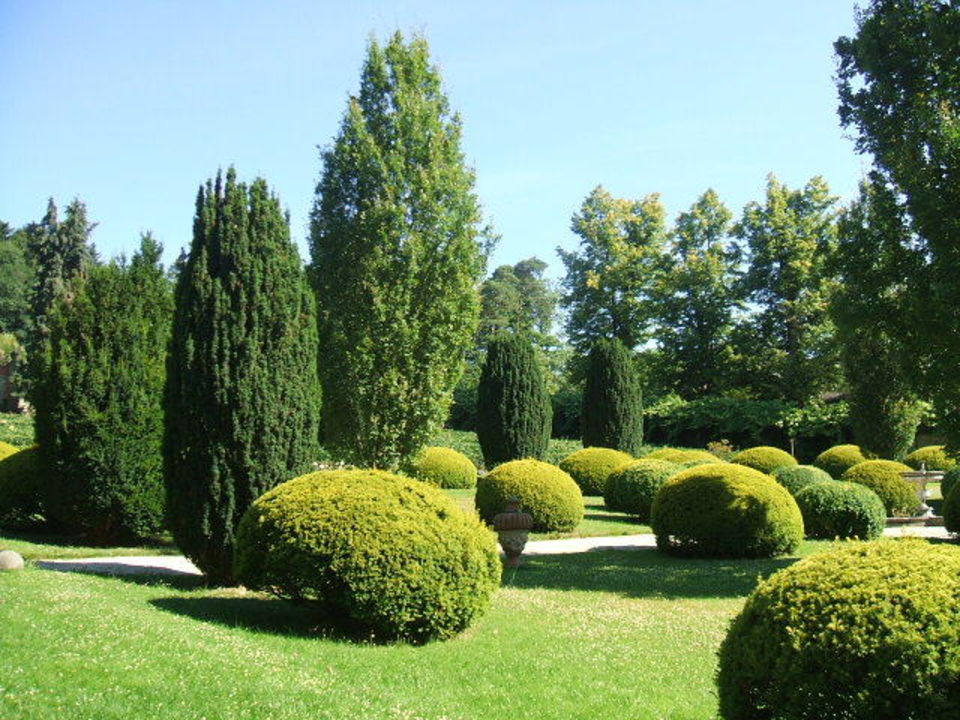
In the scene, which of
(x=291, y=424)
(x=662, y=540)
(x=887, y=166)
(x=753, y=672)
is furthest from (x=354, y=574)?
(x=887, y=166)

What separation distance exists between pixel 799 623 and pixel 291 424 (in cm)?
689

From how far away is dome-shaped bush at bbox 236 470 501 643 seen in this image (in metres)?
7.33

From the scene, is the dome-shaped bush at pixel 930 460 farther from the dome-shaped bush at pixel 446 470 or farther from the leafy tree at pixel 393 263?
the leafy tree at pixel 393 263

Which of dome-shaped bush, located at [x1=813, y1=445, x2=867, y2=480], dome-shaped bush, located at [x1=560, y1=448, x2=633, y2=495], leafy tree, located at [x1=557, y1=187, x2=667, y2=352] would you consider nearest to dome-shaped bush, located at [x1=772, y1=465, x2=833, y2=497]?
dome-shaped bush, located at [x1=560, y1=448, x2=633, y2=495]

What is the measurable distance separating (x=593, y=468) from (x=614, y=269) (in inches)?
914

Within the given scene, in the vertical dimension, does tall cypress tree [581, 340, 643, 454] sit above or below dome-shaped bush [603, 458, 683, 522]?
above

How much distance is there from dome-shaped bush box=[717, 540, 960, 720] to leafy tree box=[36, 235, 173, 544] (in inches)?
422

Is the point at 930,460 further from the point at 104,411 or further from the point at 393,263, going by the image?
the point at 104,411

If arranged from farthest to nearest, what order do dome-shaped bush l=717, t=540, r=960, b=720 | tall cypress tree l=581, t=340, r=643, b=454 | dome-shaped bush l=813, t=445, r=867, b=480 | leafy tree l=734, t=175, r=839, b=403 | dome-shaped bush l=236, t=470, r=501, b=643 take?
leafy tree l=734, t=175, r=839, b=403, tall cypress tree l=581, t=340, r=643, b=454, dome-shaped bush l=813, t=445, r=867, b=480, dome-shaped bush l=236, t=470, r=501, b=643, dome-shaped bush l=717, t=540, r=960, b=720

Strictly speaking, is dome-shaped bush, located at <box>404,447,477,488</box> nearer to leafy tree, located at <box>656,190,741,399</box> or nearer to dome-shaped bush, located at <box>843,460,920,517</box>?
dome-shaped bush, located at <box>843,460,920,517</box>

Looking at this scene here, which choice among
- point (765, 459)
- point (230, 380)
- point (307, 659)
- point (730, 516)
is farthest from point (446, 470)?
point (307, 659)

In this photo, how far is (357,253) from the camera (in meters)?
18.7

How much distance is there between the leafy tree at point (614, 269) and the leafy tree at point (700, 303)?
1.22 m

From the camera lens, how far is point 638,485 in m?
20.0
